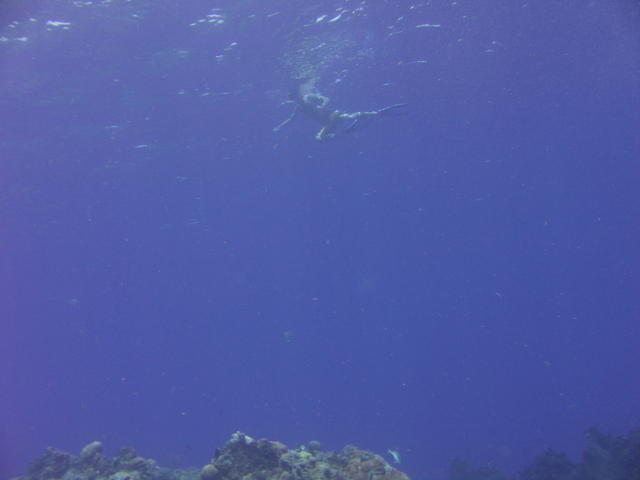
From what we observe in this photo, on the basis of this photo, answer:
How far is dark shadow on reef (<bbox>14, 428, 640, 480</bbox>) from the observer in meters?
6.75

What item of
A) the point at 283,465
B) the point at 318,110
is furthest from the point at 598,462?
the point at 318,110

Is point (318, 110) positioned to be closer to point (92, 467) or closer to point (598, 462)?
point (92, 467)

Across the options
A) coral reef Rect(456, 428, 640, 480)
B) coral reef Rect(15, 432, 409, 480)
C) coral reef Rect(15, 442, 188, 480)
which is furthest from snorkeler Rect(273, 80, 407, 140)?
coral reef Rect(456, 428, 640, 480)

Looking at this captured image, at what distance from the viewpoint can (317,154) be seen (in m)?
36.2

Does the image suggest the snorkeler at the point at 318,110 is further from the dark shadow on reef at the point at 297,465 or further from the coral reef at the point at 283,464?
the coral reef at the point at 283,464

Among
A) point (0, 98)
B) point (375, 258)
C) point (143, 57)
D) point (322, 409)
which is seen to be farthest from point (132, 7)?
point (375, 258)

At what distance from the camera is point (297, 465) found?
660cm

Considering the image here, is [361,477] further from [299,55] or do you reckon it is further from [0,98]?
[0,98]

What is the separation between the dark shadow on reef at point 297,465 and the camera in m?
6.75

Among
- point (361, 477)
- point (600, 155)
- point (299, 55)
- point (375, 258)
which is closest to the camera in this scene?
point (361, 477)

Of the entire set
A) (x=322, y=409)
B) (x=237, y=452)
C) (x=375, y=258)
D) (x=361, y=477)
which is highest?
(x=375, y=258)

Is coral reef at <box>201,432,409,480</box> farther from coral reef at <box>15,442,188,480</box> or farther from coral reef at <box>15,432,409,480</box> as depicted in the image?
coral reef at <box>15,442,188,480</box>

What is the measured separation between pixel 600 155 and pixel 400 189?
85.7 ft

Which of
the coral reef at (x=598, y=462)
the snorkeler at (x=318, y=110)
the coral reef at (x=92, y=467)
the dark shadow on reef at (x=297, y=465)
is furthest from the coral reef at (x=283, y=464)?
the snorkeler at (x=318, y=110)
